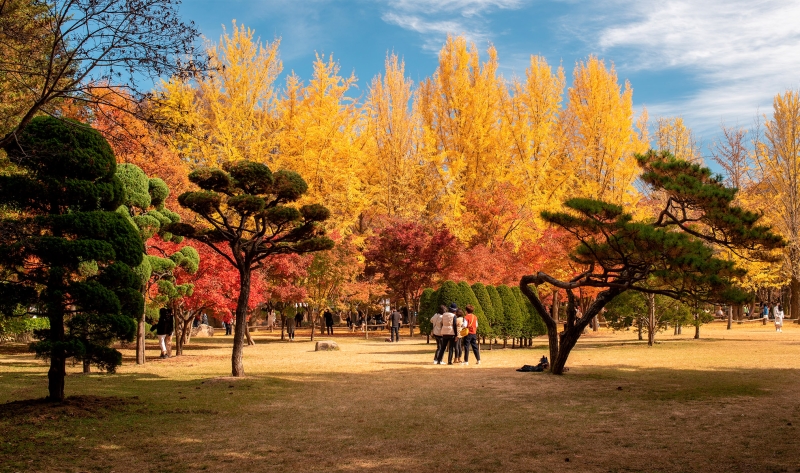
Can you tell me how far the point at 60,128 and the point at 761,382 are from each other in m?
11.8

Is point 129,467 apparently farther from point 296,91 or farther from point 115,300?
point 296,91

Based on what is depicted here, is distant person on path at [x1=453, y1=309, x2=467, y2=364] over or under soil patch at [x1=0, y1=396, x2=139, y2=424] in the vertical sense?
over

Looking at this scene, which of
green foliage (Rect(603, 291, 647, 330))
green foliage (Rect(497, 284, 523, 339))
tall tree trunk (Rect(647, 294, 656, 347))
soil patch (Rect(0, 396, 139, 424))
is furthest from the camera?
green foliage (Rect(603, 291, 647, 330))

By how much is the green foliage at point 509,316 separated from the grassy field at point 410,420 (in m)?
6.82

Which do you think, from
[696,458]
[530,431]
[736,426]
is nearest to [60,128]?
[530,431]

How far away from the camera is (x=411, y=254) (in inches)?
1194

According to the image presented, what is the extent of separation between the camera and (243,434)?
758 cm

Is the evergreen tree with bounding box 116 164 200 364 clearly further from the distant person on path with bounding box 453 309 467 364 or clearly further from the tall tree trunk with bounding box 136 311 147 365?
the distant person on path with bounding box 453 309 467 364

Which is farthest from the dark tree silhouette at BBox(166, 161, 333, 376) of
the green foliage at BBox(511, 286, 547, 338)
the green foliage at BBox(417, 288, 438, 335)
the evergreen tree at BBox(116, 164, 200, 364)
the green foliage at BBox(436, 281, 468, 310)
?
the green foliage at BBox(511, 286, 547, 338)

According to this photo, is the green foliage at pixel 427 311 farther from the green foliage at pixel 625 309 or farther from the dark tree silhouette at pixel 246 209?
the dark tree silhouette at pixel 246 209

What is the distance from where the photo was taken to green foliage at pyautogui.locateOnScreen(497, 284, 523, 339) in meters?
21.4

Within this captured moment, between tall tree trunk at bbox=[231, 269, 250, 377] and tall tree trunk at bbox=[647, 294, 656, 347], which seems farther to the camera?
tall tree trunk at bbox=[647, 294, 656, 347]

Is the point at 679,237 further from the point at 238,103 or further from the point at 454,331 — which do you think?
the point at 238,103

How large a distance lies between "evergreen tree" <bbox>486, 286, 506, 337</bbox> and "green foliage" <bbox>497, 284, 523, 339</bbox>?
9 cm
